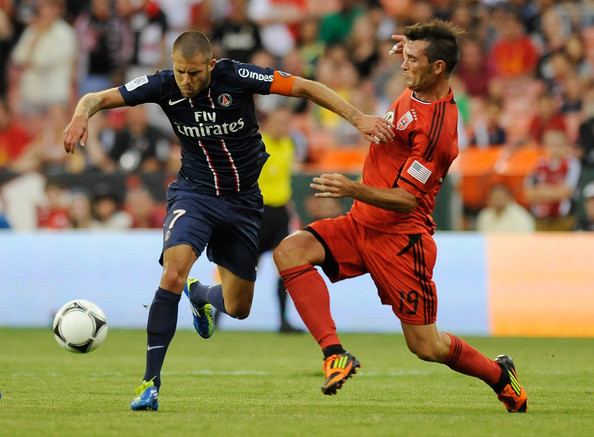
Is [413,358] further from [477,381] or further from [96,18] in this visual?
[96,18]

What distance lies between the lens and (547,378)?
9.83 m

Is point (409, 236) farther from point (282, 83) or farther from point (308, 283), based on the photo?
point (282, 83)

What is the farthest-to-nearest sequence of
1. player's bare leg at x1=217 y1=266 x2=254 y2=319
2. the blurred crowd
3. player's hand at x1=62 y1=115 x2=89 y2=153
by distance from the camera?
the blurred crowd
player's bare leg at x1=217 y1=266 x2=254 y2=319
player's hand at x1=62 y1=115 x2=89 y2=153

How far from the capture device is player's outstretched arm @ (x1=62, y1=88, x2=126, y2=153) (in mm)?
7473

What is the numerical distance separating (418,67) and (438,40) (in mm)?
209

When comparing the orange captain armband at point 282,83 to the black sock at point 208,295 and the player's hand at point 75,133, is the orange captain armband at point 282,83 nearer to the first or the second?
the player's hand at point 75,133

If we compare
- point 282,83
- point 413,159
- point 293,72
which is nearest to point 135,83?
point 282,83

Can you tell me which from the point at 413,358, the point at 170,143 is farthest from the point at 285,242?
the point at 170,143

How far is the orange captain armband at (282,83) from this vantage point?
316 inches

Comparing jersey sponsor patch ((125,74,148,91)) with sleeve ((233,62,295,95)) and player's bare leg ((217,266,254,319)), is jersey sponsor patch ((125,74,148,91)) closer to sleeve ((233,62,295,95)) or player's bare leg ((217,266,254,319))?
sleeve ((233,62,295,95))

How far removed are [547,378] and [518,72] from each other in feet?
28.6

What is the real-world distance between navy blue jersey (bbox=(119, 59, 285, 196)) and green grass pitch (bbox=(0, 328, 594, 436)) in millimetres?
1456

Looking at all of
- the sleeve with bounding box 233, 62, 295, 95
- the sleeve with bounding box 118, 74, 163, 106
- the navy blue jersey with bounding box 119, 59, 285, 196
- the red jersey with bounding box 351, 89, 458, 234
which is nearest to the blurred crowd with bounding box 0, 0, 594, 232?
the navy blue jersey with bounding box 119, 59, 285, 196

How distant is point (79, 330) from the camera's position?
8.67 metres
